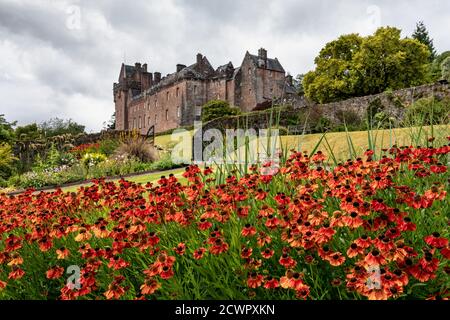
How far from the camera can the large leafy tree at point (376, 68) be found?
36094 mm

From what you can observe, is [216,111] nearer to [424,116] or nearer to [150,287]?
[424,116]

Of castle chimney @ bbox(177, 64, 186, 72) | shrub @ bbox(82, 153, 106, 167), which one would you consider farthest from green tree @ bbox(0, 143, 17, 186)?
castle chimney @ bbox(177, 64, 186, 72)

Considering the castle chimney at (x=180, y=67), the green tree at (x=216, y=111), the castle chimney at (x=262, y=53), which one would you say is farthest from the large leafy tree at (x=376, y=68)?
the castle chimney at (x=180, y=67)

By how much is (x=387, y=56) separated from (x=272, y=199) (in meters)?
37.1

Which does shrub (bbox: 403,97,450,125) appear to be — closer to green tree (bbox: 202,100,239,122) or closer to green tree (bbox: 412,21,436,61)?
green tree (bbox: 202,100,239,122)

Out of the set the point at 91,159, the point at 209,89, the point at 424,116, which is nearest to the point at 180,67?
the point at 209,89

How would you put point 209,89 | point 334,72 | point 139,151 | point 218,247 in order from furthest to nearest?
point 209,89
point 334,72
point 139,151
point 218,247

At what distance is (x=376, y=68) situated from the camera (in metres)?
36.5

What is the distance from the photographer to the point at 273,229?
8.63 feet

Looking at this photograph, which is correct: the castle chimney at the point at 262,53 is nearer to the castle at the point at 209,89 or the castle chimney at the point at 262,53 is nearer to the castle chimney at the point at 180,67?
the castle at the point at 209,89

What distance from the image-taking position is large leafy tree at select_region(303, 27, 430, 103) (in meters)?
36.1
